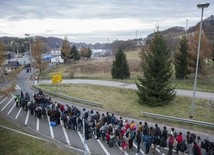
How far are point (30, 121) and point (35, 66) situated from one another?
2780 cm

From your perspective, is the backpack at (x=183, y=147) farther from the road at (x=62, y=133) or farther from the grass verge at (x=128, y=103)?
the grass verge at (x=128, y=103)

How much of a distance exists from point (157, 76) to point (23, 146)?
14.6 metres

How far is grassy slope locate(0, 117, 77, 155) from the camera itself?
A: 1714 cm

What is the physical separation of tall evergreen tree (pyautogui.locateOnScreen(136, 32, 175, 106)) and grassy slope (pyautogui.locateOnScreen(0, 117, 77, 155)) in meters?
12.5

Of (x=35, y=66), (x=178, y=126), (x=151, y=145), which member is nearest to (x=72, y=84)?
(x=35, y=66)

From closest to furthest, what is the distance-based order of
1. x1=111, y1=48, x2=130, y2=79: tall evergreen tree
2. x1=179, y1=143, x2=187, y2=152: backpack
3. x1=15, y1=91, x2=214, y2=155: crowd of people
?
x1=179, y1=143, x2=187, y2=152: backpack → x1=15, y1=91, x2=214, y2=155: crowd of people → x1=111, y1=48, x2=130, y2=79: tall evergreen tree

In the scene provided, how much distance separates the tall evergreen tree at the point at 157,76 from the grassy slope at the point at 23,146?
41.0ft

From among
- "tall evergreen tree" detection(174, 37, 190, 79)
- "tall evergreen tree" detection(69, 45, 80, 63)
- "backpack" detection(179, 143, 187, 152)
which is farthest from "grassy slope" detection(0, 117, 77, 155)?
"tall evergreen tree" detection(69, 45, 80, 63)

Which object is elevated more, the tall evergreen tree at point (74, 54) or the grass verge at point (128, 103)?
the tall evergreen tree at point (74, 54)

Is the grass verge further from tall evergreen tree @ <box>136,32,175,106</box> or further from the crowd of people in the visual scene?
the crowd of people

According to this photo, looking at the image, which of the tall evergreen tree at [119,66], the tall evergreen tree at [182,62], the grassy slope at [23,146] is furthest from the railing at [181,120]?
the tall evergreen tree at [119,66]

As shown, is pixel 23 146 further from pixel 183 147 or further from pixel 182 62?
pixel 182 62

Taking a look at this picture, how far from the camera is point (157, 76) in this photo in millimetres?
27062

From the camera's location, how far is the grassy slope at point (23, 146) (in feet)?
56.2
